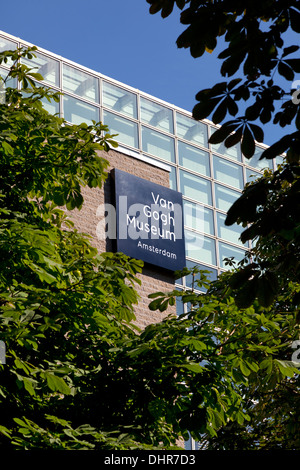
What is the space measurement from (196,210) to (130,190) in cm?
748

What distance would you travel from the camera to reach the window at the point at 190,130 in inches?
1041

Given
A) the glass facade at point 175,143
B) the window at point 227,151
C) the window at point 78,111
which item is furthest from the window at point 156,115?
the window at point 78,111

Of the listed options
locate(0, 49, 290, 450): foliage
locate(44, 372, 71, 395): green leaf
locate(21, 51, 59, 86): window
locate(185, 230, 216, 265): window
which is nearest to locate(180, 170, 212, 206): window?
locate(185, 230, 216, 265): window

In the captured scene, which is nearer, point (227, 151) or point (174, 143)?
point (174, 143)

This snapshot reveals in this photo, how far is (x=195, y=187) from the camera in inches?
1016

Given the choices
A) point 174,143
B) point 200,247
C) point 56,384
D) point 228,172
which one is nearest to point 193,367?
point 56,384

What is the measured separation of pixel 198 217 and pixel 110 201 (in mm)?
7893

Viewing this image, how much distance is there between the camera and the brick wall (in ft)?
53.7

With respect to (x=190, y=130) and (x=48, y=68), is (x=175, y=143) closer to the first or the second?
(x=190, y=130)

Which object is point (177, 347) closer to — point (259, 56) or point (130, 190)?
point (259, 56)

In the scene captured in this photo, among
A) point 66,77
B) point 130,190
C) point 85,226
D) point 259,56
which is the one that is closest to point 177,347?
point 259,56

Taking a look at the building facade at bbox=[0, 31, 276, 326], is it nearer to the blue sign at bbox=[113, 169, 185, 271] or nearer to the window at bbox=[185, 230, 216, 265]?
the window at bbox=[185, 230, 216, 265]

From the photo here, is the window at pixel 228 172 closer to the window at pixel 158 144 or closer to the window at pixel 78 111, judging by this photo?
the window at pixel 158 144

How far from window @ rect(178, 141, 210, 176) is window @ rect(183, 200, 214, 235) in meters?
1.62
